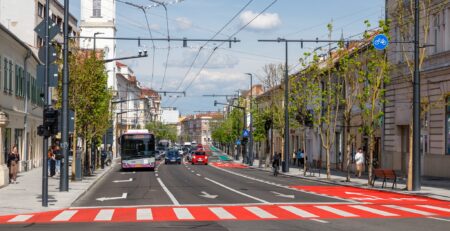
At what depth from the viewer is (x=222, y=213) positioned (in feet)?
66.5

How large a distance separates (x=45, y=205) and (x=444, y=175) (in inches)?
970

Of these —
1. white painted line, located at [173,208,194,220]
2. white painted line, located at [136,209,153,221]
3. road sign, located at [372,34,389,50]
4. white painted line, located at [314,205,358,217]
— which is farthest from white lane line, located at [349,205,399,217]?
road sign, located at [372,34,389,50]

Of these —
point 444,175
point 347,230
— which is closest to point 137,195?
point 347,230

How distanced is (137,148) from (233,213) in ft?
121

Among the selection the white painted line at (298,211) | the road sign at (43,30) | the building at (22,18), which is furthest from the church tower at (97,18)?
the white painted line at (298,211)

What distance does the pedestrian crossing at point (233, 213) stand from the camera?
1902cm

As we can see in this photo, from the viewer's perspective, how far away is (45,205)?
22781 mm

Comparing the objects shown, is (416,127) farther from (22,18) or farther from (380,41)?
(22,18)

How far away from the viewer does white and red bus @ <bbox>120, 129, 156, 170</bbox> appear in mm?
55812

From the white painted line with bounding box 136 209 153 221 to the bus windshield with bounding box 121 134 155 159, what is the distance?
34.4 metres

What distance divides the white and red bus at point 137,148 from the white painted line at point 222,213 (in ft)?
113

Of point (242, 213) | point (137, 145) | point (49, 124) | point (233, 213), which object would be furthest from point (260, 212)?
point (137, 145)

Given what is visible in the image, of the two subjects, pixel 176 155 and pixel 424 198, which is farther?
pixel 176 155

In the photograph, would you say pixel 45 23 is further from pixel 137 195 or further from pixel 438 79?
pixel 438 79
